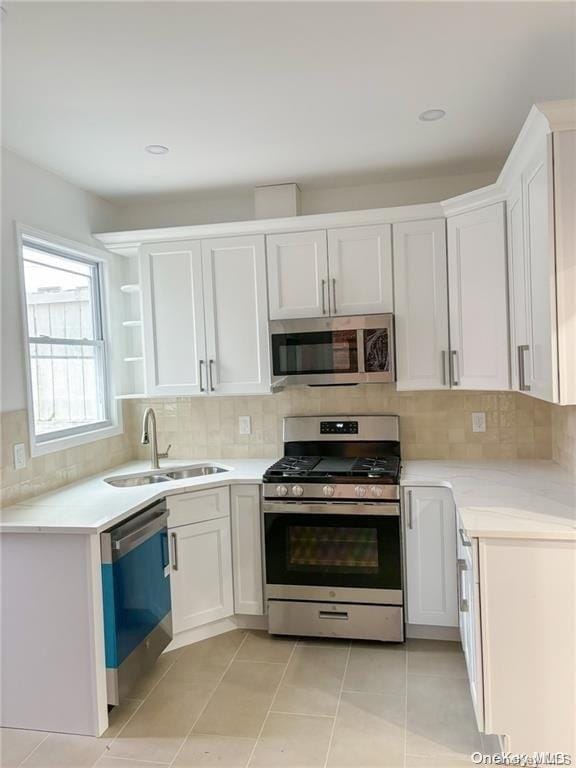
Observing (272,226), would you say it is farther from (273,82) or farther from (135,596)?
(135,596)

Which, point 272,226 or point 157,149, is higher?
point 157,149

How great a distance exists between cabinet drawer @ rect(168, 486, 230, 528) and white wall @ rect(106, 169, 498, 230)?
178cm

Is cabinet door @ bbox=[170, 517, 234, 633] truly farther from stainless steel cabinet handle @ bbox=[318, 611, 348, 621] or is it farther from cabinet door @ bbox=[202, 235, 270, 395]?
cabinet door @ bbox=[202, 235, 270, 395]

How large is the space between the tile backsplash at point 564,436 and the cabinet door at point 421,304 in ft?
2.02

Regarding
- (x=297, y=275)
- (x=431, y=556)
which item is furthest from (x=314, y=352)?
(x=431, y=556)

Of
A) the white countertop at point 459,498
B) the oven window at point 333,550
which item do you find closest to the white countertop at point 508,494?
the white countertop at point 459,498

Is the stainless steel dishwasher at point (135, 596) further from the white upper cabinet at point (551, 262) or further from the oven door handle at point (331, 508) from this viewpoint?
the white upper cabinet at point (551, 262)

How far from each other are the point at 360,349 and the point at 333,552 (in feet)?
3.66

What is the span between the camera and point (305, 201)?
3477 mm

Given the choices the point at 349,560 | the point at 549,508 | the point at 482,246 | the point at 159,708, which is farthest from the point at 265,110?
the point at 159,708

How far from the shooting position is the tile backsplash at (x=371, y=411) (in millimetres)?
3223

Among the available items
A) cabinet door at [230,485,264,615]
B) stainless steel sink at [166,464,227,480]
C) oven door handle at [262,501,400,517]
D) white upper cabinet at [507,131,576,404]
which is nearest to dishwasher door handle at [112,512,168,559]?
cabinet door at [230,485,264,615]

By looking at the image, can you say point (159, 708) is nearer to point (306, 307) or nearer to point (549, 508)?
point (549, 508)

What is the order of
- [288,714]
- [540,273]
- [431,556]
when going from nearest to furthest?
[540,273] → [288,714] → [431,556]
